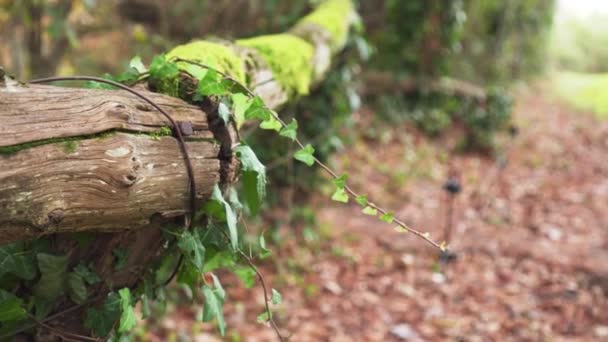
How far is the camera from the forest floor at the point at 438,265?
3576 millimetres

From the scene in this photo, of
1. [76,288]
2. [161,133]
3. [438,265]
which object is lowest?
[438,265]

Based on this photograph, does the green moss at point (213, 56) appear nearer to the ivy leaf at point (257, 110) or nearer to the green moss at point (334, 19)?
the ivy leaf at point (257, 110)

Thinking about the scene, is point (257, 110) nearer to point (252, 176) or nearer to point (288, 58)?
point (252, 176)

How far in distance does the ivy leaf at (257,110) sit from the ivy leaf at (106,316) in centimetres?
61

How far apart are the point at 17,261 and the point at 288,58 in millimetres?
1744

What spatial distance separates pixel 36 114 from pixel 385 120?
692 centimetres

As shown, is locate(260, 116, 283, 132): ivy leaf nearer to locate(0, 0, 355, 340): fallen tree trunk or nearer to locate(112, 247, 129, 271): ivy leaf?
locate(0, 0, 355, 340): fallen tree trunk

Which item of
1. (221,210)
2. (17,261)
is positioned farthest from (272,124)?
(17,261)

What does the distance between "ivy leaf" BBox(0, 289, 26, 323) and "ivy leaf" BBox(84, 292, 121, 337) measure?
188 millimetres

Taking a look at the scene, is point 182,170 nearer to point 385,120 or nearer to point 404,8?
point 385,120

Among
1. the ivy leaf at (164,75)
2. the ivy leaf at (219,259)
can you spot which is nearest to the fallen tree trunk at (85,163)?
the ivy leaf at (164,75)

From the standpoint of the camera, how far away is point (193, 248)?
1470 millimetres

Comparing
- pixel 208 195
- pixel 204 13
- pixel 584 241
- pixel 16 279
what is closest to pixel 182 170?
pixel 208 195

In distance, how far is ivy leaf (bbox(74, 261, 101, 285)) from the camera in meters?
1.40
